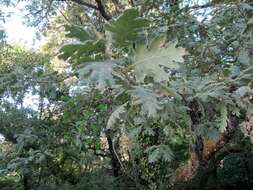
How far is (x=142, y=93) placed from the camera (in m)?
1.15

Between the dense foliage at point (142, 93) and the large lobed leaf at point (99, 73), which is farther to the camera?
the dense foliage at point (142, 93)

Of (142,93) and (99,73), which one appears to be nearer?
(99,73)

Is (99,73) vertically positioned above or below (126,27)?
below

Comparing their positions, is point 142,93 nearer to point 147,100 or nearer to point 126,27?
point 147,100

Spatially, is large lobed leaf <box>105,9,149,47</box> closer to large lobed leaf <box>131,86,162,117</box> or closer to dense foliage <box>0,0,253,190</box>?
dense foliage <box>0,0,253,190</box>

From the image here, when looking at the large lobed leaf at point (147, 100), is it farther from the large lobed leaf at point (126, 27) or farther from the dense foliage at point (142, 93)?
the large lobed leaf at point (126, 27)

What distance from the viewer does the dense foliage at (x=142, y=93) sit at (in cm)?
112

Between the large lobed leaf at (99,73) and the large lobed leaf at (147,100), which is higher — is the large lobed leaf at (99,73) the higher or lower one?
the higher one

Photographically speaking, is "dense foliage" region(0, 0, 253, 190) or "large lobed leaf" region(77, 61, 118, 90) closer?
"large lobed leaf" region(77, 61, 118, 90)

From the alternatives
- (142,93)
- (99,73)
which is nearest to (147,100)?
(142,93)

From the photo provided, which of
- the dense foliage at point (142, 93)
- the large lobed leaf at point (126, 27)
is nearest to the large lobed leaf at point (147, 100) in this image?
the dense foliage at point (142, 93)

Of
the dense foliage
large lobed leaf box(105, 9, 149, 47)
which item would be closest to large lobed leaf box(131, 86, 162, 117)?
the dense foliage

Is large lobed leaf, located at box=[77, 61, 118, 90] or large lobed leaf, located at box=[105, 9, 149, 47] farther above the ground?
large lobed leaf, located at box=[105, 9, 149, 47]

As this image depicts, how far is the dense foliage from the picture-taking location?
1123mm
